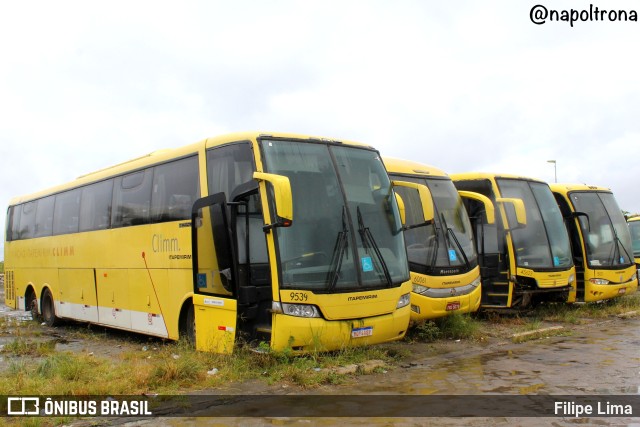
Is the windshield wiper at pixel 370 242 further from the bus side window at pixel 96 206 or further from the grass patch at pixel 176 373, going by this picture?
the bus side window at pixel 96 206

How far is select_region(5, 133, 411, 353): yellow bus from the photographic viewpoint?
7703mm

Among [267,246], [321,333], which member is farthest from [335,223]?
[321,333]

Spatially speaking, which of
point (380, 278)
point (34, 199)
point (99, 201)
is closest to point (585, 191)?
point (380, 278)

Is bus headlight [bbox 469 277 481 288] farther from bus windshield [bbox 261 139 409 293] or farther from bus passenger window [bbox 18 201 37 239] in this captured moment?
bus passenger window [bbox 18 201 37 239]

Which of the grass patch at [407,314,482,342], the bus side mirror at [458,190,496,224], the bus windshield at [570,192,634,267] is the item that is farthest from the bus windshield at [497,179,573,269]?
the grass patch at [407,314,482,342]

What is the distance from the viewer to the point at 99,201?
41.6 feet

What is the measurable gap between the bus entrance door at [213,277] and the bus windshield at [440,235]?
12.3 feet

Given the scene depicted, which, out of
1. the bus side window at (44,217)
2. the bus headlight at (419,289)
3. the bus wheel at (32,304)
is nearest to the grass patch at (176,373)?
the bus headlight at (419,289)

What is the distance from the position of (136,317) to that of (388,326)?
5308 mm

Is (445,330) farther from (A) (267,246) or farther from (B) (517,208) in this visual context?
(A) (267,246)

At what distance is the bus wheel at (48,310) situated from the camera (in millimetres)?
15102

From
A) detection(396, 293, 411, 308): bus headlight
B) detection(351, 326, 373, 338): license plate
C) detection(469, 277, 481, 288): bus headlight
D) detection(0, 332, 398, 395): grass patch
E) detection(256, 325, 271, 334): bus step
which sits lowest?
detection(0, 332, 398, 395): grass patch

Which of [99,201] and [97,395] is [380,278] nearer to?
[97,395]

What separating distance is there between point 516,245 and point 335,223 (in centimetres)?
639
